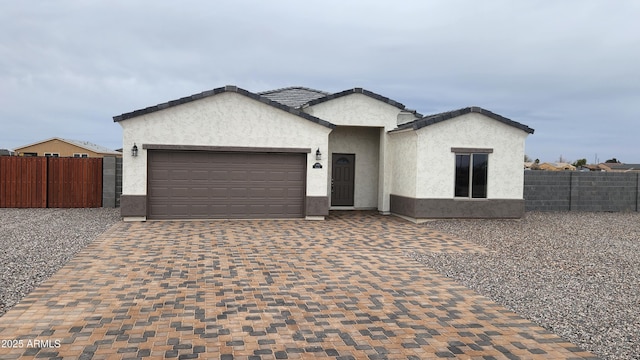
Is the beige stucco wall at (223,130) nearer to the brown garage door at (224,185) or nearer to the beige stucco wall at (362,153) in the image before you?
the brown garage door at (224,185)

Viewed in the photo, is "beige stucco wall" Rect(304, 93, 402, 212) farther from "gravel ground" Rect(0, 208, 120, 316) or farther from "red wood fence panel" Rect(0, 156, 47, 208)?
"red wood fence panel" Rect(0, 156, 47, 208)

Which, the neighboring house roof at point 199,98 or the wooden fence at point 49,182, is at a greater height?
the neighboring house roof at point 199,98

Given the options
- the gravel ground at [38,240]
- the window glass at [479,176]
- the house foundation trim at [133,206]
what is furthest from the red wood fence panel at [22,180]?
the window glass at [479,176]

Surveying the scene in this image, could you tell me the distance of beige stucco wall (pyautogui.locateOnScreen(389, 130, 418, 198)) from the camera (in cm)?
1552

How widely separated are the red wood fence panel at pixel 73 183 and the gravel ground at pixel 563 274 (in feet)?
40.2

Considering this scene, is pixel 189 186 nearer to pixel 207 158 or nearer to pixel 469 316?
pixel 207 158

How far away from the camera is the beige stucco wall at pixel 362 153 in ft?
59.5

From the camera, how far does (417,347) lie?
5164mm

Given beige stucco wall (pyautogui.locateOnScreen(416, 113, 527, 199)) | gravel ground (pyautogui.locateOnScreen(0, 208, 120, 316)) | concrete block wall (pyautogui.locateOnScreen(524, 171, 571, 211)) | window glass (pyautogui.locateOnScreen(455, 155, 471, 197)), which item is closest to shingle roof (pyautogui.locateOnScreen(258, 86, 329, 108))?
beige stucco wall (pyautogui.locateOnScreen(416, 113, 527, 199))

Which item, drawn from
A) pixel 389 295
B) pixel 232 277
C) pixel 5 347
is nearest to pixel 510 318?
pixel 389 295

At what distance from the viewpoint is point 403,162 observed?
53.7ft

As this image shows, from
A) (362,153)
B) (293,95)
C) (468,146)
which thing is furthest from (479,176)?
(293,95)

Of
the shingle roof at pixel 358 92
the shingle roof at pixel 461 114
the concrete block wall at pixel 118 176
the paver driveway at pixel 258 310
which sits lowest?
the paver driveway at pixel 258 310

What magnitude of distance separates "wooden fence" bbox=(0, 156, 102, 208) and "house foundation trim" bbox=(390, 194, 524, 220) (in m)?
11.4
